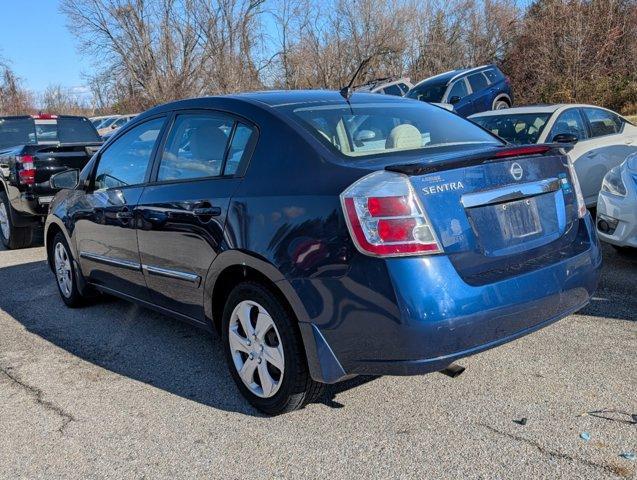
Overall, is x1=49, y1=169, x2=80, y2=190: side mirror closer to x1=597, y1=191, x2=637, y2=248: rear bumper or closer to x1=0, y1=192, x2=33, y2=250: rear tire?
x1=0, y1=192, x2=33, y2=250: rear tire

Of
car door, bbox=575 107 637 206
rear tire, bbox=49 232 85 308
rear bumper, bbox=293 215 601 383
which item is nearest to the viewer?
rear bumper, bbox=293 215 601 383

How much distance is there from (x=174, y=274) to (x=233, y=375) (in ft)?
2.48

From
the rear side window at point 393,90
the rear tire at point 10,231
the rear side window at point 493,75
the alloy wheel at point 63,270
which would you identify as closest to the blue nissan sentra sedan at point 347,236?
the alloy wheel at point 63,270

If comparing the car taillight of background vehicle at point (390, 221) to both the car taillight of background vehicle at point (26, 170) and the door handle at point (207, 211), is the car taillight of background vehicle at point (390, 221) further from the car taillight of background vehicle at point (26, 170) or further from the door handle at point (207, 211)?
the car taillight of background vehicle at point (26, 170)

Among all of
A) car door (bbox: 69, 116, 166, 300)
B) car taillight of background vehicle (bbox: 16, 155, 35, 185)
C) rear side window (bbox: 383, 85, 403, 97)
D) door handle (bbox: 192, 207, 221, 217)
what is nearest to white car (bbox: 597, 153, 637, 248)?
door handle (bbox: 192, 207, 221, 217)

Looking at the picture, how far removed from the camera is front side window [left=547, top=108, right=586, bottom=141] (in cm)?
757

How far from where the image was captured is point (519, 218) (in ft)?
9.80

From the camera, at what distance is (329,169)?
2912 millimetres

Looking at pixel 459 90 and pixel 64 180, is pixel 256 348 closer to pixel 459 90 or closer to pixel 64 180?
pixel 64 180

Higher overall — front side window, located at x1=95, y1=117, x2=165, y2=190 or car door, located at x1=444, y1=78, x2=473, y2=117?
car door, located at x1=444, y1=78, x2=473, y2=117

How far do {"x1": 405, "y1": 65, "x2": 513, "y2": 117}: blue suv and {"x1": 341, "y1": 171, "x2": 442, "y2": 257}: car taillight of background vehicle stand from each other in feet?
37.2

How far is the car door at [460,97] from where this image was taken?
13.7m

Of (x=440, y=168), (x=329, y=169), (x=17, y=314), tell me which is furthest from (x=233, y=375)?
(x=17, y=314)

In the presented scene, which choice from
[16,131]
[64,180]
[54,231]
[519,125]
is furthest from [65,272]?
[16,131]
